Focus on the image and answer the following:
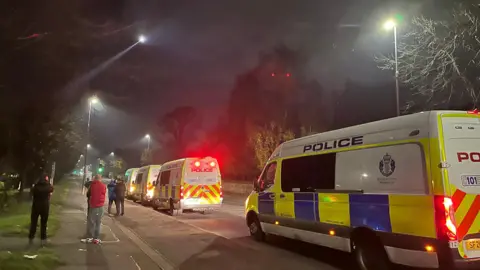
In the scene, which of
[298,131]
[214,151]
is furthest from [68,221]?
[214,151]

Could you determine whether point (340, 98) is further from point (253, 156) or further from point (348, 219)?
point (348, 219)

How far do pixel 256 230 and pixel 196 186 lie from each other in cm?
739

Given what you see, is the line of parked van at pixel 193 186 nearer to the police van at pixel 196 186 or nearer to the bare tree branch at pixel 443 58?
the police van at pixel 196 186

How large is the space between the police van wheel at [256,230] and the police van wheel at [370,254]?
13.2 ft

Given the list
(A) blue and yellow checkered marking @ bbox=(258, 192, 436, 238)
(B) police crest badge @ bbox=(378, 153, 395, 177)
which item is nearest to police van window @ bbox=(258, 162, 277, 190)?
(A) blue and yellow checkered marking @ bbox=(258, 192, 436, 238)

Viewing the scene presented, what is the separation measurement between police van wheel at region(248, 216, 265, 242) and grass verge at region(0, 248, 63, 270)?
5.16 m

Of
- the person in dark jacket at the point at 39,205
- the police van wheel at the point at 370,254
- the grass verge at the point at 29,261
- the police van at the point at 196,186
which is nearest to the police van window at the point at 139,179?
the police van at the point at 196,186

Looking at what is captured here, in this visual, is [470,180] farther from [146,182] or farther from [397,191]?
[146,182]

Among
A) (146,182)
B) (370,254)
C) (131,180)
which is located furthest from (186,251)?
(131,180)

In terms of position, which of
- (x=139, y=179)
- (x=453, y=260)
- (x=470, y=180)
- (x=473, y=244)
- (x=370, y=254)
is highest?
(x=139, y=179)

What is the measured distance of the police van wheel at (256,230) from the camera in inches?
442

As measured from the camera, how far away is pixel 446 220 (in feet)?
18.8

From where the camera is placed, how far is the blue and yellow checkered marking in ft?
19.7

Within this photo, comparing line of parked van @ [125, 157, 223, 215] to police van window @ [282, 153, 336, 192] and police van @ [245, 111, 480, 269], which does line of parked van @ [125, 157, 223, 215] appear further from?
police van @ [245, 111, 480, 269]
